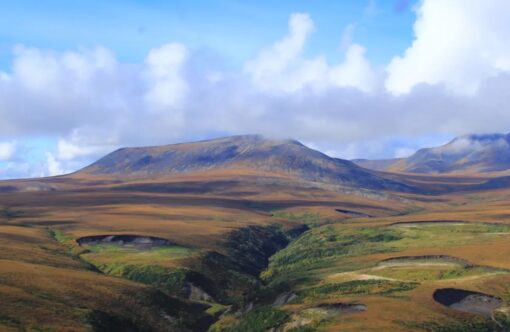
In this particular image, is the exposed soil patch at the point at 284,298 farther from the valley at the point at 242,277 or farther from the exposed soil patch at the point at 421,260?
the exposed soil patch at the point at 421,260

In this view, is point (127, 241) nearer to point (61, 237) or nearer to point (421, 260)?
point (61, 237)

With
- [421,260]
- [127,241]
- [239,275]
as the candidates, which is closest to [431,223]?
[421,260]

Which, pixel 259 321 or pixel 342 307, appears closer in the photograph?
pixel 342 307

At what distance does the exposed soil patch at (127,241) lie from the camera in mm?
133500

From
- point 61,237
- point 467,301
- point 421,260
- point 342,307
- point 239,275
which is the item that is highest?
point 61,237

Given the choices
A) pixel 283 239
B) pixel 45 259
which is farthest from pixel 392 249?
pixel 45 259

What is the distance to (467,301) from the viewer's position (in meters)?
80.3

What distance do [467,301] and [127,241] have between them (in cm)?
7885

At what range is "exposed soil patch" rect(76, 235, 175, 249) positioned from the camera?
133500mm

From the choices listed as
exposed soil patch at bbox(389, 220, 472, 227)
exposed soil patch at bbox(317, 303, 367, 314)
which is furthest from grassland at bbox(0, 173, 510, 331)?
exposed soil patch at bbox(389, 220, 472, 227)

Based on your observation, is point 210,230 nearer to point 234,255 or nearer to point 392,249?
point 234,255

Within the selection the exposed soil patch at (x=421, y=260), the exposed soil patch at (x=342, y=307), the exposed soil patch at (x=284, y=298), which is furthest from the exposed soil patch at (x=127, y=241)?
the exposed soil patch at (x=342, y=307)

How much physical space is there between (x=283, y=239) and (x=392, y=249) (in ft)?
149

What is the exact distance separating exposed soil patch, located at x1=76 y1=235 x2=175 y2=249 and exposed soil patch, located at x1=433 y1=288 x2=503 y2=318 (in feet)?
222
